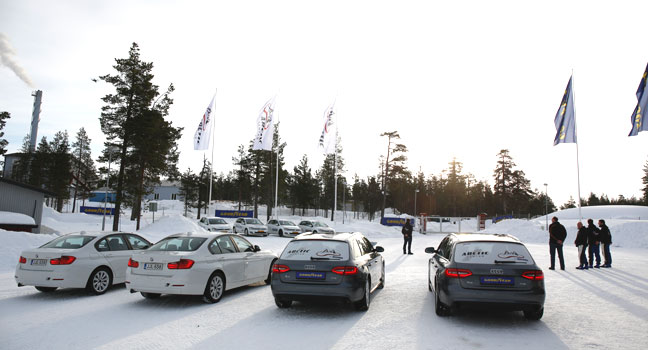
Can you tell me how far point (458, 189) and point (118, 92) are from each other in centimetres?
8210

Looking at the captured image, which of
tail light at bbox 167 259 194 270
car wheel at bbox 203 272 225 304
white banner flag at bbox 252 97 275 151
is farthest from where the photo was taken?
white banner flag at bbox 252 97 275 151

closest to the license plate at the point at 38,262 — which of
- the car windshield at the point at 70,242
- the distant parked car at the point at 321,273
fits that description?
the car windshield at the point at 70,242

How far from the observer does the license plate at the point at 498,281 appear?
6637mm

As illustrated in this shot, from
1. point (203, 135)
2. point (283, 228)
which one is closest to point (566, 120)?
point (283, 228)

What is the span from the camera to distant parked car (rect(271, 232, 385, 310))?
7.28 meters

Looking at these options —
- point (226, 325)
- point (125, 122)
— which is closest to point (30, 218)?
point (125, 122)

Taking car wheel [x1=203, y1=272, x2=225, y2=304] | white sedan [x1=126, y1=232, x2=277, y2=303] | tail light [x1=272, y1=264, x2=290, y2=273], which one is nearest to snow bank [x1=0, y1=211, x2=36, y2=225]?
white sedan [x1=126, y1=232, x2=277, y2=303]

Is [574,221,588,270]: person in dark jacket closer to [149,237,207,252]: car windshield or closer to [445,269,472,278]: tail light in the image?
[445,269,472,278]: tail light

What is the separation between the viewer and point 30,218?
24.4m

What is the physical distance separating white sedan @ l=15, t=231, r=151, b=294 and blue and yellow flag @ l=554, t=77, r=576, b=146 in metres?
27.2

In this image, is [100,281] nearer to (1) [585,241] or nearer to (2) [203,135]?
(1) [585,241]

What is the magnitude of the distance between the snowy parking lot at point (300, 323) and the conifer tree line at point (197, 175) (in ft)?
75.2

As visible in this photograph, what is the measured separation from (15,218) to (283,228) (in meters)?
18.4

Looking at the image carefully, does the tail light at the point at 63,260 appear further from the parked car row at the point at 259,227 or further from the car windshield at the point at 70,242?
the parked car row at the point at 259,227
